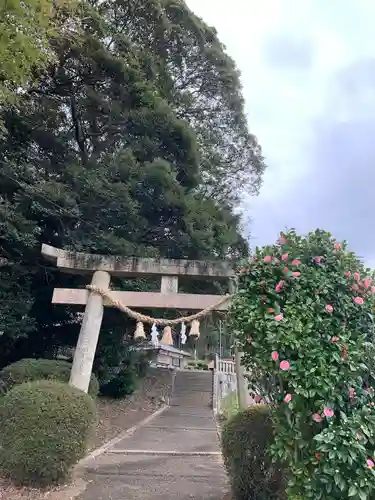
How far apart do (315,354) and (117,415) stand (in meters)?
9.14

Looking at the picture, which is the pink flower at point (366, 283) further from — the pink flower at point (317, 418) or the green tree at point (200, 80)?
the green tree at point (200, 80)

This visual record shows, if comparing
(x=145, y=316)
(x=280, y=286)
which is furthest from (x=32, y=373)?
(x=280, y=286)

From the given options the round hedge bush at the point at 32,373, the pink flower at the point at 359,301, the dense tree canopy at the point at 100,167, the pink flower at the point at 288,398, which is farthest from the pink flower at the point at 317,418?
the dense tree canopy at the point at 100,167

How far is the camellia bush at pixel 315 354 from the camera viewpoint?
2729 mm

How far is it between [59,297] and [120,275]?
87 centimetres

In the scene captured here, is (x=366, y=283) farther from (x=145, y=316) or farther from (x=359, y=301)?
(x=145, y=316)

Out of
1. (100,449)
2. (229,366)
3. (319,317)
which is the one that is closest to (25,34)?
(319,317)

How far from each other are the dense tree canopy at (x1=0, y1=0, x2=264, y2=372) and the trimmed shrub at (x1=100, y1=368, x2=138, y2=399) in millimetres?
2390

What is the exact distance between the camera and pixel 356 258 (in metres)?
3.43

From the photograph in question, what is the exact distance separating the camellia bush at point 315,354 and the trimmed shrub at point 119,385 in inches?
347

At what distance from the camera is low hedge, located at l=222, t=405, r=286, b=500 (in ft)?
12.8

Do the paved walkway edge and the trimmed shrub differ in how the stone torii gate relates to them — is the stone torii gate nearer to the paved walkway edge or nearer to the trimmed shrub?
the paved walkway edge

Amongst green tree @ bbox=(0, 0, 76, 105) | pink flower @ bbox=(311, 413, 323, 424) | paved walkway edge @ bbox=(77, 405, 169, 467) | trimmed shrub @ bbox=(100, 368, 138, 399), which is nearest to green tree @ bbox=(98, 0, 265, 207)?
green tree @ bbox=(0, 0, 76, 105)

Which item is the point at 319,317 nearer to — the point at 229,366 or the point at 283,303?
the point at 283,303
